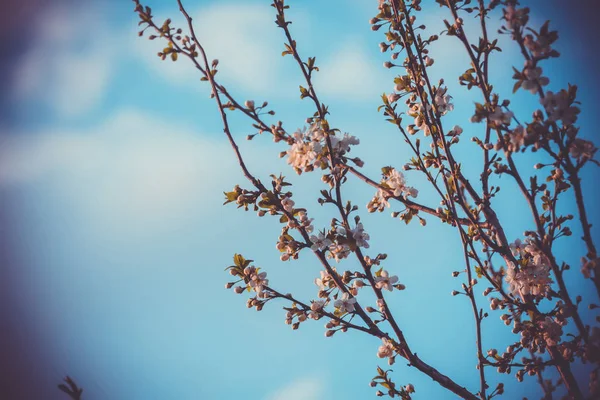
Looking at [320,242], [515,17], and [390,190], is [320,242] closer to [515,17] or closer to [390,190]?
[390,190]

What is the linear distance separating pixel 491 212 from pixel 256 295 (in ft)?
5.39

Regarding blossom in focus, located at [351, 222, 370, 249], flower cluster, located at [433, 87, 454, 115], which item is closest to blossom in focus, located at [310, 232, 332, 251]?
blossom in focus, located at [351, 222, 370, 249]

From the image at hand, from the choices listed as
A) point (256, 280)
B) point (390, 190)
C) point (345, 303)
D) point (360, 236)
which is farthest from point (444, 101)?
point (256, 280)

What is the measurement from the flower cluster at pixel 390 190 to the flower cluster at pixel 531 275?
74cm

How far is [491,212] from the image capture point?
238 centimetres

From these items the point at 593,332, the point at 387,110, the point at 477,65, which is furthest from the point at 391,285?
the point at 477,65

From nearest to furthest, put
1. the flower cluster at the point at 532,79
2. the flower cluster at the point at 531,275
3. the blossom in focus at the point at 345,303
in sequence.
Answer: the flower cluster at the point at 532,79, the flower cluster at the point at 531,275, the blossom in focus at the point at 345,303

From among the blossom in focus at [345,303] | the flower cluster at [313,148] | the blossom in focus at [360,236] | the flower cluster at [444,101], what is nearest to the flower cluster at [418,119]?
the flower cluster at [444,101]

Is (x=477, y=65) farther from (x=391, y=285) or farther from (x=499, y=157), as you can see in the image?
(x=391, y=285)

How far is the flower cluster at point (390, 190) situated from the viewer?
2461 mm

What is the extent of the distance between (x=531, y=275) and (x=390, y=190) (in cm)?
96

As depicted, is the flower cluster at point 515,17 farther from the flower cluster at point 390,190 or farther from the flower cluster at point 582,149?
the flower cluster at point 390,190

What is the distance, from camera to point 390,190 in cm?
247

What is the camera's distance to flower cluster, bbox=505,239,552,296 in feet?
6.92
